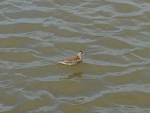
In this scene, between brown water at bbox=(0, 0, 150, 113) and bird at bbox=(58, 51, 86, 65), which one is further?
bird at bbox=(58, 51, 86, 65)

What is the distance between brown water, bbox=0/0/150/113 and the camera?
30.5 ft

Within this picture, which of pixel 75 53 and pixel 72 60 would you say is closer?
pixel 72 60

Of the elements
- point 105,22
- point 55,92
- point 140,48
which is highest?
point 105,22

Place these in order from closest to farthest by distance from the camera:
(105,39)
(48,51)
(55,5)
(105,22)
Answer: (48,51), (105,39), (105,22), (55,5)

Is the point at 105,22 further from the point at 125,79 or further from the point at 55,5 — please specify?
the point at 125,79

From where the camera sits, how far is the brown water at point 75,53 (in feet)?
30.5

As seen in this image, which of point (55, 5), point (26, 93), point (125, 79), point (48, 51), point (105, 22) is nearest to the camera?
point (26, 93)

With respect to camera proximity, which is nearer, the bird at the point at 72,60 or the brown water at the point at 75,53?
the brown water at the point at 75,53

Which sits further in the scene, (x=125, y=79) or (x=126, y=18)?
(x=126, y=18)

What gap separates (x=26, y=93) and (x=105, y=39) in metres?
4.12

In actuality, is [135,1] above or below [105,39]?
above

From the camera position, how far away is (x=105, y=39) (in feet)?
40.3

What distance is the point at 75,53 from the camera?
1161cm

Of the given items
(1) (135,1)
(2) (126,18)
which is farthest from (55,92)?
(1) (135,1)
